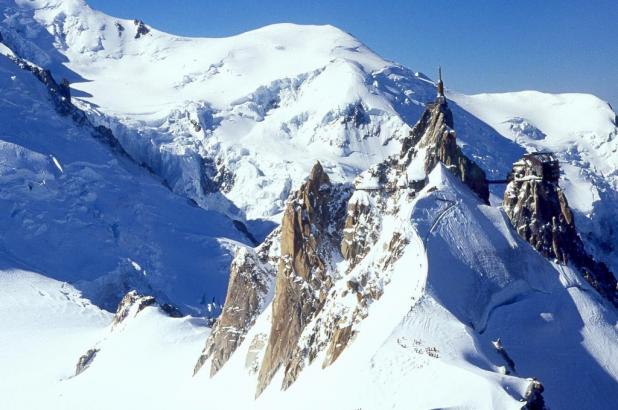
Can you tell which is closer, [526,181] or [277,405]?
[277,405]

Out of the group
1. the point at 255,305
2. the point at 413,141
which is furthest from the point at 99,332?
the point at 413,141

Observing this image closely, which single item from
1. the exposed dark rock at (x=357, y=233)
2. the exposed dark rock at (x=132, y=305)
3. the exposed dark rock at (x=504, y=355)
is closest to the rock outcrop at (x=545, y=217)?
the exposed dark rock at (x=357, y=233)

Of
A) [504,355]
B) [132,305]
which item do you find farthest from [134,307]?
[504,355]

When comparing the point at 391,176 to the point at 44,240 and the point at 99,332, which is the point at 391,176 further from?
the point at 44,240

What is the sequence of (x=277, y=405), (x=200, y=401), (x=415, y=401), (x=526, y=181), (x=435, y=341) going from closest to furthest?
(x=415, y=401), (x=435, y=341), (x=277, y=405), (x=526, y=181), (x=200, y=401)

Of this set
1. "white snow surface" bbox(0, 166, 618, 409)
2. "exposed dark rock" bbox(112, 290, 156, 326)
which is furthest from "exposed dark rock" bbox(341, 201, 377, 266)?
"exposed dark rock" bbox(112, 290, 156, 326)

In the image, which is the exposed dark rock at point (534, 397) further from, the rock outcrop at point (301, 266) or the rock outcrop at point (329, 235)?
the rock outcrop at point (301, 266)
